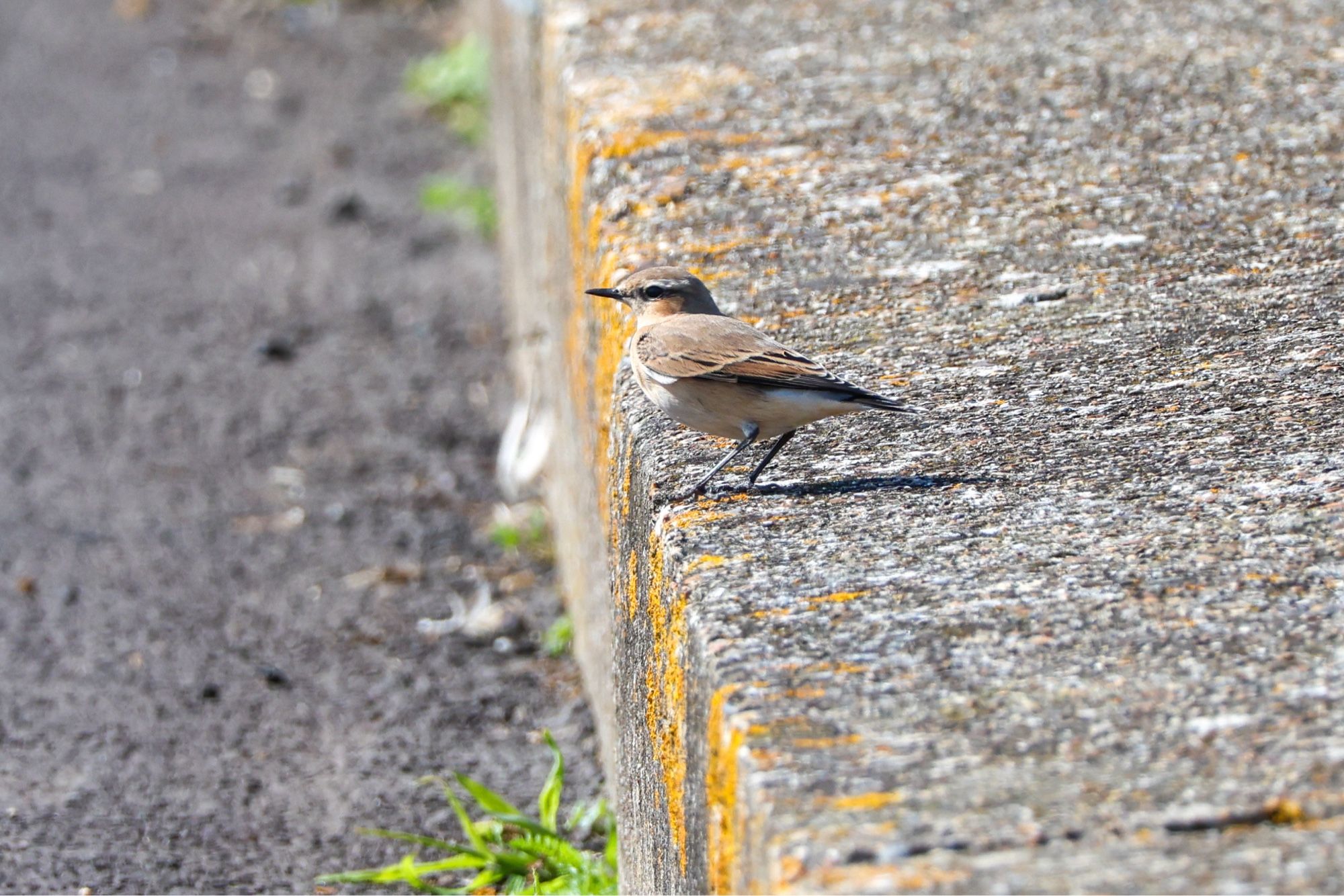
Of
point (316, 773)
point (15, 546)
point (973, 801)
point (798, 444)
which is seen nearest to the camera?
point (973, 801)

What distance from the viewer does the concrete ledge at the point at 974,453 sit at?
196 cm

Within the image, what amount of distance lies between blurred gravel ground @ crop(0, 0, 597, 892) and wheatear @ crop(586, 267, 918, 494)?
177cm

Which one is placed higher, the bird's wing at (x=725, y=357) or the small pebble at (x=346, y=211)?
the bird's wing at (x=725, y=357)

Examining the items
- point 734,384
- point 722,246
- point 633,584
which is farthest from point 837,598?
point 722,246

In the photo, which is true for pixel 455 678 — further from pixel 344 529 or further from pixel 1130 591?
pixel 1130 591

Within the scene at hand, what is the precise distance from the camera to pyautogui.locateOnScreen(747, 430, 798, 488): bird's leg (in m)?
2.90

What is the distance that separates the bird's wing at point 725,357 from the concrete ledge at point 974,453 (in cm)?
22

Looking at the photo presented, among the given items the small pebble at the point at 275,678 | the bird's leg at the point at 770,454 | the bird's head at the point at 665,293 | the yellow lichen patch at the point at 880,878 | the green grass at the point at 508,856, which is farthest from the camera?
the small pebble at the point at 275,678

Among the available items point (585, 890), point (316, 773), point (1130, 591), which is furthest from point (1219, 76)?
point (316, 773)

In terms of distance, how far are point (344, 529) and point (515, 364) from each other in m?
1.65

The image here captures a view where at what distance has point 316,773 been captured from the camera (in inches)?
171

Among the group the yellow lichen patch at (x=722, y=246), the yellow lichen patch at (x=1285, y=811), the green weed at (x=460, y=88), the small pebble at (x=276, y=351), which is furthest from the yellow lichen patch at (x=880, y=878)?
the green weed at (x=460, y=88)

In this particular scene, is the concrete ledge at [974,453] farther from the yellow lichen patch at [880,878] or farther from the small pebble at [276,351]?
the small pebble at [276,351]

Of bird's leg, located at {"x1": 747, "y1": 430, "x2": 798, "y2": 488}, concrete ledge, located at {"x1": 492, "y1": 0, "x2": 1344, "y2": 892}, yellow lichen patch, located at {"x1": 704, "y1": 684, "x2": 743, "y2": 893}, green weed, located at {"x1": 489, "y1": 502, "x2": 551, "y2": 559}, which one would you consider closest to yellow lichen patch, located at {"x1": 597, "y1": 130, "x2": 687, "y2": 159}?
concrete ledge, located at {"x1": 492, "y1": 0, "x2": 1344, "y2": 892}
